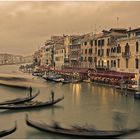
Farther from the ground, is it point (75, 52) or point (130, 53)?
point (75, 52)

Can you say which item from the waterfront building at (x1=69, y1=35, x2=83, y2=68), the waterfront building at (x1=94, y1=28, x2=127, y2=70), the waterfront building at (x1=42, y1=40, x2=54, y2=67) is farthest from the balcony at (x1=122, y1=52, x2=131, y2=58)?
the waterfront building at (x1=42, y1=40, x2=54, y2=67)

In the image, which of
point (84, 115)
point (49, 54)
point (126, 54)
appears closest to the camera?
point (84, 115)

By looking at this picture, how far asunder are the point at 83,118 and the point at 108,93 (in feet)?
31.7

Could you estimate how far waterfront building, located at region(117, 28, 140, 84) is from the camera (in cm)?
3015

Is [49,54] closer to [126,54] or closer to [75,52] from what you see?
[75,52]

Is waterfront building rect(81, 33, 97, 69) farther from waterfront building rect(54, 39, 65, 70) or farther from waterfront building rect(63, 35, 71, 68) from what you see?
waterfront building rect(54, 39, 65, 70)

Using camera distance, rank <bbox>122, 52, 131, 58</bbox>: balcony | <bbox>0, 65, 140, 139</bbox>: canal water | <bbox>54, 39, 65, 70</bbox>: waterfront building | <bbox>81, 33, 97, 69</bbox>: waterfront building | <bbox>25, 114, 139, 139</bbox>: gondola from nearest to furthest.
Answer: <bbox>25, 114, 139, 139</bbox>: gondola → <bbox>0, 65, 140, 139</bbox>: canal water → <bbox>122, 52, 131, 58</bbox>: balcony → <bbox>81, 33, 97, 69</bbox>: waterfront building → <bbox>54, 39, 65, 70</bbox>: waterfront building

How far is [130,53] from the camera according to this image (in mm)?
31328

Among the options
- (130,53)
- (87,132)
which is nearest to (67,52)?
(130,53)

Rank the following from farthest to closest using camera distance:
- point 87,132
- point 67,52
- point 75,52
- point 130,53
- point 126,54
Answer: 1. point 67,52
2. point 75,52
3. point 126,54
4. point 130,53
5. point 87,132

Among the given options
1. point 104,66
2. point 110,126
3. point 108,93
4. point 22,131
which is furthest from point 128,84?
point 22,131

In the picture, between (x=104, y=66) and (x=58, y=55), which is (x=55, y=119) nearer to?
(x=104, y=66)

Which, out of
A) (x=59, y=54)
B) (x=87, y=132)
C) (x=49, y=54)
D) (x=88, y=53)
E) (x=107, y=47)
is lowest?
(x=87, y=132)

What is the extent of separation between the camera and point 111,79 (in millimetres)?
31391
